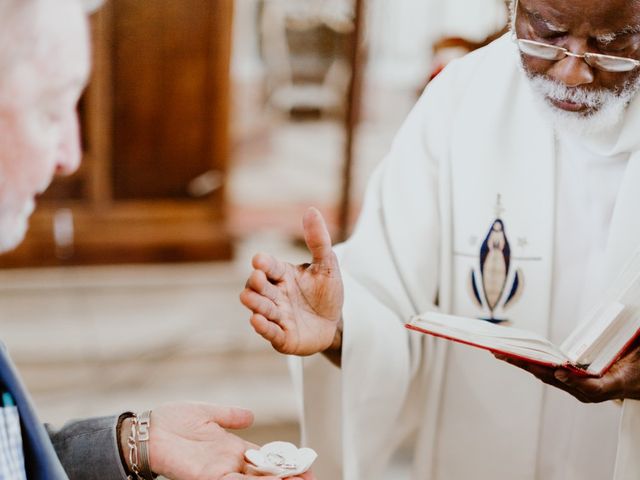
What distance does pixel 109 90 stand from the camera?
5.16 m

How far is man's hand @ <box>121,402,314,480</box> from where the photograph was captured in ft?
5.70

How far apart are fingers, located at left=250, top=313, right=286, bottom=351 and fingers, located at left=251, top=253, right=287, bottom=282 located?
3.7 inches

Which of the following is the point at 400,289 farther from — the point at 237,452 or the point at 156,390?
the point at 156,390

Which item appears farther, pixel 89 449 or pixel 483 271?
pixel 483 271

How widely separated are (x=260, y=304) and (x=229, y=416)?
0.87 feet

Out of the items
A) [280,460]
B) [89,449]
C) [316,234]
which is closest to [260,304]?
[316,234]

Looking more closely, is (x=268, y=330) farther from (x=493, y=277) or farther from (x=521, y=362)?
(x=493, y=277)

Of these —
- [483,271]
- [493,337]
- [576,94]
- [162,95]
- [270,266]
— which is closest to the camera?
[493,337]

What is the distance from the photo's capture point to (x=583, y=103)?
190 cm

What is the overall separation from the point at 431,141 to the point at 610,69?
0.48 m

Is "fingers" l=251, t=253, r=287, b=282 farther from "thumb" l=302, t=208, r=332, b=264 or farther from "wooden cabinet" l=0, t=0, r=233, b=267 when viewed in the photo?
"wooden cabinet" l=0, t=0, r=233, b=267

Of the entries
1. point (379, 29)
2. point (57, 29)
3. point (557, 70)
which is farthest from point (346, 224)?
point (379, 29)

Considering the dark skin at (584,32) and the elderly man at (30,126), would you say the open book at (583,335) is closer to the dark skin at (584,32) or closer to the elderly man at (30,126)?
the dark skin at (584,32)

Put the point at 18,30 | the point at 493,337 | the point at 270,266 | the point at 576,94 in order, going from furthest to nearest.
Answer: the point at 576,94
the point at 270,266
the point at 493,337
the point at 18,30
